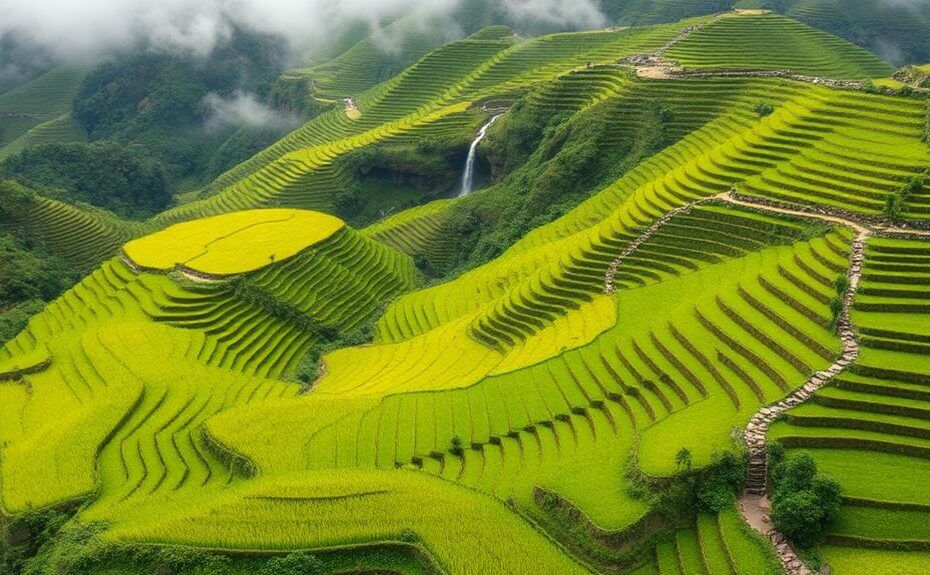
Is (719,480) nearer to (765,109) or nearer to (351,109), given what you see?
(765,109)

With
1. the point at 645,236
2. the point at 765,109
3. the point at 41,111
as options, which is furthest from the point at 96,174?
the point at 765,109

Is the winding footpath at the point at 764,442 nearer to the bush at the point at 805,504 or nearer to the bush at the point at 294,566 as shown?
the bush at the point at 805,504

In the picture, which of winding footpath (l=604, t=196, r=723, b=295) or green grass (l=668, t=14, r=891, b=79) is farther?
green grass (l=668, t=14, r=891, b=79)

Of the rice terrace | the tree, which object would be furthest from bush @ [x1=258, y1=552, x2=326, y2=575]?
the tree

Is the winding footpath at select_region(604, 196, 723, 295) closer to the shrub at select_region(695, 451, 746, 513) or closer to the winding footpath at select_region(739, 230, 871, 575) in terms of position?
the winding footpath at select_region(739, 230, 871, 575)

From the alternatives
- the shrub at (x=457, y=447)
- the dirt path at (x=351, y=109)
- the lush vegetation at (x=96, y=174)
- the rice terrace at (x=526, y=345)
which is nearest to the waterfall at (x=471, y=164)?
the rice terrace at (x=526, y=345)
